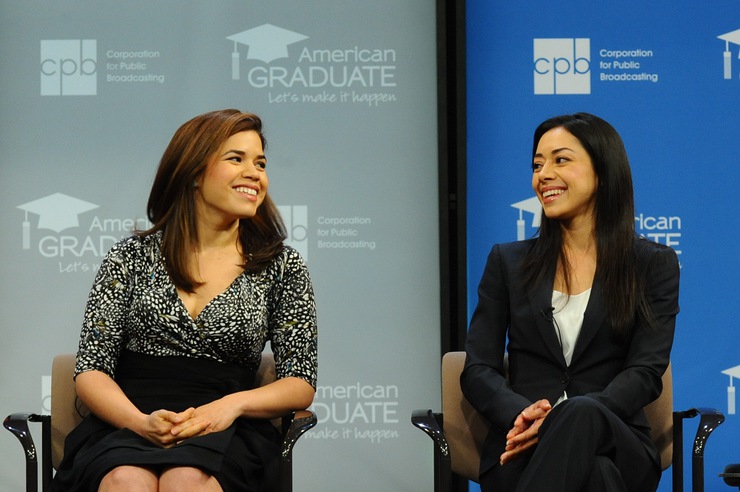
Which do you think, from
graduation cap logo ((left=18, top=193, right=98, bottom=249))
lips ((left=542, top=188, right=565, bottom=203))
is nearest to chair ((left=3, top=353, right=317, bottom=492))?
lips ((left=542, top=188, right=565, bottom=203))

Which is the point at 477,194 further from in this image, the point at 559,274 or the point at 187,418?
the point at 187,418

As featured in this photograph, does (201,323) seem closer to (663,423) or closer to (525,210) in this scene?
(663,423)

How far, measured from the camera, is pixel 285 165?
4.99 meters

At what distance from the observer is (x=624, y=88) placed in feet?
16.1

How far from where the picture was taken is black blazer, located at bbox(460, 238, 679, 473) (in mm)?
3164

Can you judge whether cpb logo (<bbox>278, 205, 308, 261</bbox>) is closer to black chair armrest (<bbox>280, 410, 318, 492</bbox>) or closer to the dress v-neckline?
the dress v-neckline

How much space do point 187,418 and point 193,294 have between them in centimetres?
42

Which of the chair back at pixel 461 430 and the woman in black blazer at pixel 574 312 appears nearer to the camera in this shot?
the woman in black blazer at pixel 574 312

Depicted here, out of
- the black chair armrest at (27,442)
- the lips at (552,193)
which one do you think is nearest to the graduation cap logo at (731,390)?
the lips at (552,193)

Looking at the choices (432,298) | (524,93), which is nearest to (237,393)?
(432,298)

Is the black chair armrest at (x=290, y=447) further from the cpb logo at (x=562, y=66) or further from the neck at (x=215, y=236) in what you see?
the cpb logo at (x=562, y=66)

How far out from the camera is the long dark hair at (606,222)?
3.29 metres

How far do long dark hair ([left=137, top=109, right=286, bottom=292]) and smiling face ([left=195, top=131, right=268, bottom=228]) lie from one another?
0.03 m

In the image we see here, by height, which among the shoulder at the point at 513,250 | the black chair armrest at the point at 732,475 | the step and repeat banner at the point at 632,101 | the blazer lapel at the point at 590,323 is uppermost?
the step and repeat banner at the point at 632,101
